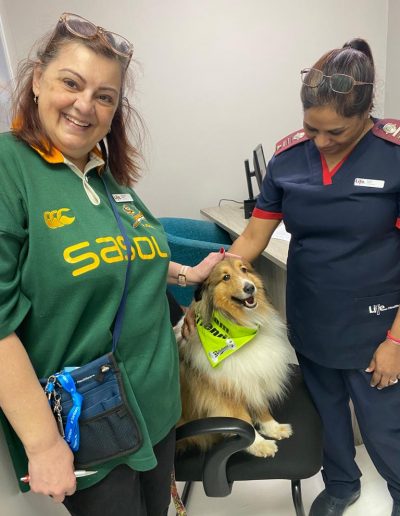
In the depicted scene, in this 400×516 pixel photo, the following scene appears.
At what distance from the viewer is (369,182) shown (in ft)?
3.56

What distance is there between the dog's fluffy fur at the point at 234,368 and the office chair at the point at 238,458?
0.05 metres

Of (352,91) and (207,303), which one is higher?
(352,91)

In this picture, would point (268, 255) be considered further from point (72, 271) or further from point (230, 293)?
point (72, 271)

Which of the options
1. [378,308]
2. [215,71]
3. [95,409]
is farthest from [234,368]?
[215,71]

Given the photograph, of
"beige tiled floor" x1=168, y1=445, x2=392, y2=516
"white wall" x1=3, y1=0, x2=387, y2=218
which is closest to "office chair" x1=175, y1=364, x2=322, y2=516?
"beige tiled floor" x1=168, y1=445, x2=392, y2=516

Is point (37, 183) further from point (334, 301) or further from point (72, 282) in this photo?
point (334, 301)

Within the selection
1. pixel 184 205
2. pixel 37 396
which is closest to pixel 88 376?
pixel 37 396

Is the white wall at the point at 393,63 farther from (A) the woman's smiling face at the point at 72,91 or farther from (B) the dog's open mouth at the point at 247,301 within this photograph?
(A) the woman's smiling face at the point at 72,91

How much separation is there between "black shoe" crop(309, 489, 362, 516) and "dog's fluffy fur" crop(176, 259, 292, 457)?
476 mm

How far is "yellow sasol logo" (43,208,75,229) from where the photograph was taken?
2.39ft

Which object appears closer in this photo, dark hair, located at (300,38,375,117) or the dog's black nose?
dark hair, located at (300,38,375,117)

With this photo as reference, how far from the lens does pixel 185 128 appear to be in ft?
11.0

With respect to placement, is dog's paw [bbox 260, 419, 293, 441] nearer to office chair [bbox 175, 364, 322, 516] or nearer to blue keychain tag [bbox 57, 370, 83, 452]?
office chair [bbox 175, 364, 322, 516]

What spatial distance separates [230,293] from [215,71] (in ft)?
8.39
